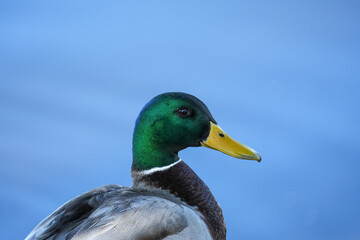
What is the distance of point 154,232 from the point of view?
112 inches

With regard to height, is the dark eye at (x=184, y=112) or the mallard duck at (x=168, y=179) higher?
the dark eye at (x=184, y=112)

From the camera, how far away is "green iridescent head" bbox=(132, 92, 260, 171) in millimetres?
3324

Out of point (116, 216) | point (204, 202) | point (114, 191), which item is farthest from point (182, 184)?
point (116, 216)

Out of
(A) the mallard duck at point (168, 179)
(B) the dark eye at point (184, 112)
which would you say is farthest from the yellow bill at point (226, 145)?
(B) the dark eye at point (184, 112)

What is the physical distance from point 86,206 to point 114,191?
0.17 m

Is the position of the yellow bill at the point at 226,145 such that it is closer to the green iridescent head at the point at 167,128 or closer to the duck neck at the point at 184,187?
the green iridescent head at the point at 167,128

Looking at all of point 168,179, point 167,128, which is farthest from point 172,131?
point 168,179

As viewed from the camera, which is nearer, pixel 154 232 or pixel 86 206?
pixel 154 232

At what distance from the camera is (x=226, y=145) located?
3410 mm

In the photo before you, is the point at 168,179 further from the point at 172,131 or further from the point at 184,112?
the point at 184,112

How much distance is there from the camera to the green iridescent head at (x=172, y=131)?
131 inches

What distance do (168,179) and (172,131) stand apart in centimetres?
26

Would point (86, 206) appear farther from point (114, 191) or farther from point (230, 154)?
point (230, 154)

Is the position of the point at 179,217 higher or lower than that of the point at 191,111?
lower
